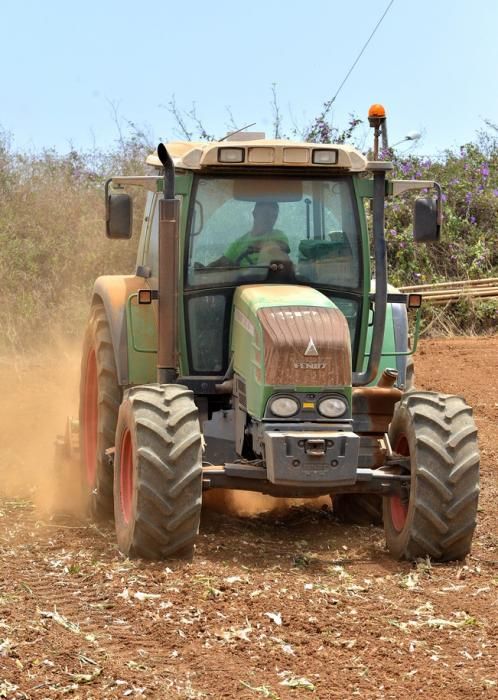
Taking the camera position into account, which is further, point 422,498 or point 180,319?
point 180,319

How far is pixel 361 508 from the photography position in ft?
25.5

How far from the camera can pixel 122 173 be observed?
18375mm

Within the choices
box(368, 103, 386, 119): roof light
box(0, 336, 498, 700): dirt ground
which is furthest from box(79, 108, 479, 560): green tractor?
box(368, 103, 386, 119): roof light

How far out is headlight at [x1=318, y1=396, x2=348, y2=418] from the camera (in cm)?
657

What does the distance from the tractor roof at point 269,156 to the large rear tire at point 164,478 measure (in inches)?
54.7

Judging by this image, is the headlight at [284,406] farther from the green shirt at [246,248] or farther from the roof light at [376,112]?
the roof light at [376,112]

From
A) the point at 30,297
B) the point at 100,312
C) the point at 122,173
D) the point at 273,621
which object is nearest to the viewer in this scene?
the point at 273,621

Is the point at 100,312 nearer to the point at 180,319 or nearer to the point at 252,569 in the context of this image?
the point at 180,319

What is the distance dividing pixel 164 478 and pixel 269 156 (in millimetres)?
1931

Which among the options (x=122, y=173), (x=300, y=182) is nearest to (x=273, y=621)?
(x=300, y=182)

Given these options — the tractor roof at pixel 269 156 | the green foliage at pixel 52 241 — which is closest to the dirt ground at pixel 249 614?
the tractor roof at pixel 269 156

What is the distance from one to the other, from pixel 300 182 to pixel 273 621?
2.89 meters

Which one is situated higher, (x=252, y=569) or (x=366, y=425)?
(x=366, y=425)

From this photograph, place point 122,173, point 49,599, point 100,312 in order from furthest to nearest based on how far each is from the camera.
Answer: point 122,173 < point 100,312 < point 49,599
